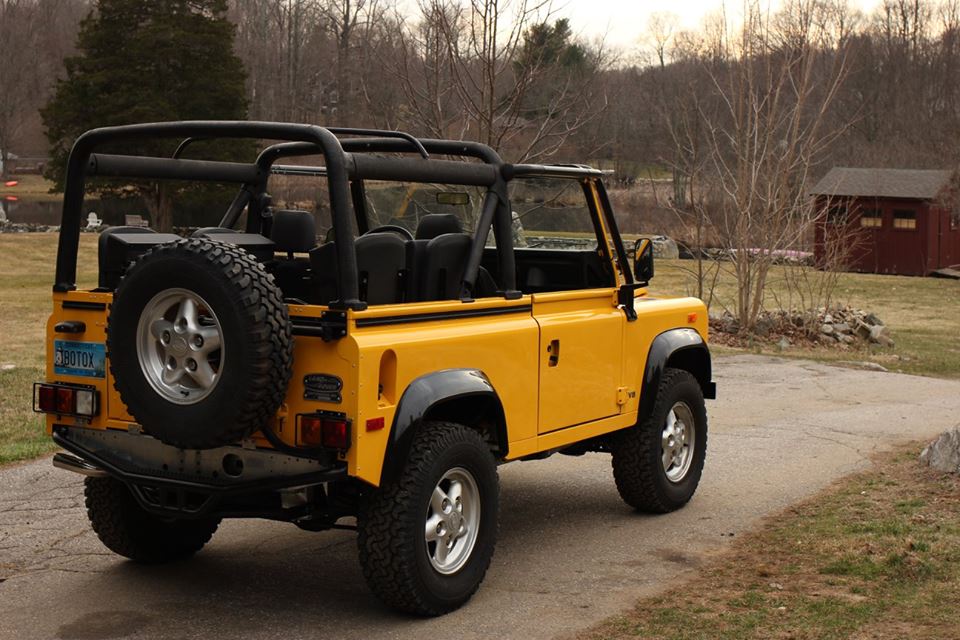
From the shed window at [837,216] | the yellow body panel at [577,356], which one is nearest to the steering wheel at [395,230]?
the yellow body panel at [577,356]

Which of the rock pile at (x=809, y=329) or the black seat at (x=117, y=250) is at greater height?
the black seat at (x=117, y=250)

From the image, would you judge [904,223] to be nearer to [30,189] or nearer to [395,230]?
[395,230]

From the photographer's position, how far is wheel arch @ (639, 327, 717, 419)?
7633mm

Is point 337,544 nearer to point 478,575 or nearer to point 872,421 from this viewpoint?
point 478,575

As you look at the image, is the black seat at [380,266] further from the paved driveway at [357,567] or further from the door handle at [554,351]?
the paved driveway at [357,567]

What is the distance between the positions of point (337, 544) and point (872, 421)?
6.65m

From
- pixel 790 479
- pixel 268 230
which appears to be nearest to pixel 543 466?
pixel 790 479

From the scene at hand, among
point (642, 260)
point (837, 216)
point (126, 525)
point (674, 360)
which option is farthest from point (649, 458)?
point (837, 216)

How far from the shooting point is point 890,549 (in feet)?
22.2

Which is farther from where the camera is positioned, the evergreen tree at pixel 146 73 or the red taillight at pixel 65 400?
the evergreen tree at pixel 146 73

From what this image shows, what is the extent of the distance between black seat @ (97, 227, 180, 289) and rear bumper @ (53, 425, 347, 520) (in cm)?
74

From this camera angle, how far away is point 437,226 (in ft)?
22.5

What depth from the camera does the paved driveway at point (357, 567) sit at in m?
5.64

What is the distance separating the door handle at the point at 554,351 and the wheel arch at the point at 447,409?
1.66 feet
